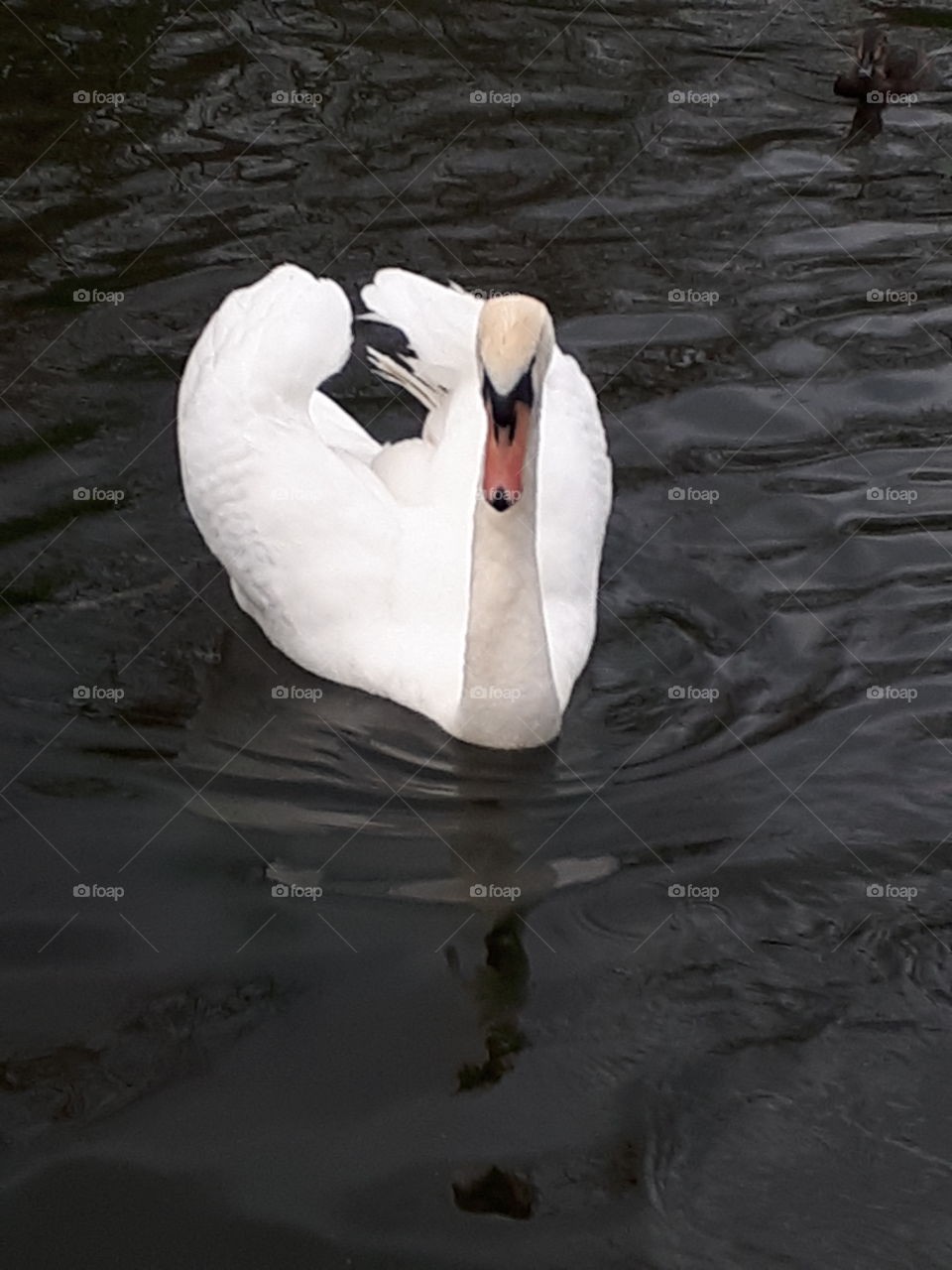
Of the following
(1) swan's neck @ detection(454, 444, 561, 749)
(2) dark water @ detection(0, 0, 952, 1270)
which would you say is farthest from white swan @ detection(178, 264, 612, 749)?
(2) dark water @ detection(0, 0, 952, 1270)

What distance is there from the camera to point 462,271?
1092 cm

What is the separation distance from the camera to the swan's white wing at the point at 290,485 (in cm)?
777

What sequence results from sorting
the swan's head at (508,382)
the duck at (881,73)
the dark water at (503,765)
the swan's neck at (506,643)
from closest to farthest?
1. the dark water at (503,765)
2. the swan's head at (508,382)
3. the swan's neck at (506,643)
4. the duck at (881,73)

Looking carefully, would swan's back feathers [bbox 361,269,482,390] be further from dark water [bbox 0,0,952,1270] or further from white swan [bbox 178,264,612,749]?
dark water [bbox 0,0,952,1270]

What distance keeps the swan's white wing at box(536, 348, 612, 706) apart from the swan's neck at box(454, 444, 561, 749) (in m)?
0.22

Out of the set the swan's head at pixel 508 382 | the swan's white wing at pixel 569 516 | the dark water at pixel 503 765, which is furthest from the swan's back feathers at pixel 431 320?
the swan's head at pixel 508 382

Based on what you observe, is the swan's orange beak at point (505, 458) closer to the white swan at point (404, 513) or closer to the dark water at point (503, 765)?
the white swan at point (404, 513)

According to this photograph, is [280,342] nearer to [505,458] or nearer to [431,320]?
[431,320]

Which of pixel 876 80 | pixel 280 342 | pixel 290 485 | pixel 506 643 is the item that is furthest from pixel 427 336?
pixel 876 80

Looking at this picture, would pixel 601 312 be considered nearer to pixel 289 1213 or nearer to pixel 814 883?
pixel 814 883

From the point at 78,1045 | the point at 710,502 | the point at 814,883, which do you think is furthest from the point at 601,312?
the point at 78,1045

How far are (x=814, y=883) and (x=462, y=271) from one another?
16.2 feet

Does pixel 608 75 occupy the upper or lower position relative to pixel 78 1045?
lower

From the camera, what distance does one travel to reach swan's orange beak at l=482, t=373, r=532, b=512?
6617 mm
